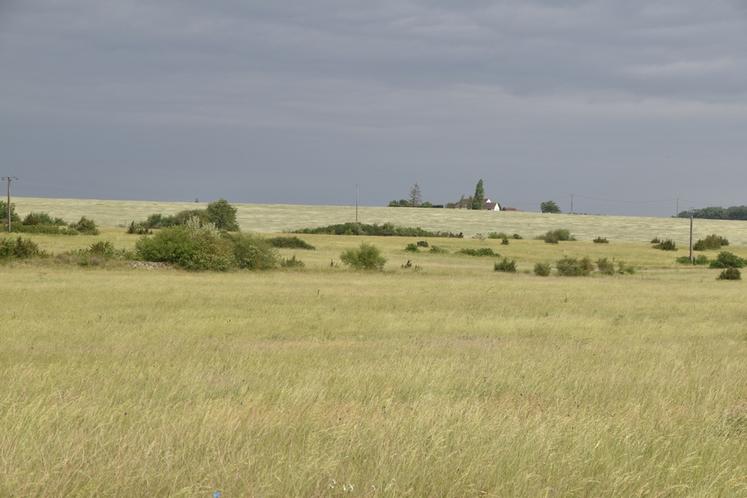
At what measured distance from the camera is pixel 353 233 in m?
98.7

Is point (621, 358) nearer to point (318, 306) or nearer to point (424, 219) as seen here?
point (318, 306)

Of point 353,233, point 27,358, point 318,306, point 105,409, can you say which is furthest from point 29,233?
point 105,409

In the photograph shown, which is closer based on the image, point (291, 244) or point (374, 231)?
point (291, 244)

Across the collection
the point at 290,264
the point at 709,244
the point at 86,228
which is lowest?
the point at 290,264

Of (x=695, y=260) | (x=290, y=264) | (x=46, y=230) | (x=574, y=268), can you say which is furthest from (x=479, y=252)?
(x=46, y=230)

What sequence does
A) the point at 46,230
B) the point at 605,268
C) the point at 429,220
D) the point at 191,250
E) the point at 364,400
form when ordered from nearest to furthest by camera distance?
the point at 364,400
the point at 191,250
the point at 605,268
the point at 46,230
the point at 429,220

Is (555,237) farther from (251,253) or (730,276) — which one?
(251,253)

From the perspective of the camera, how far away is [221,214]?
92.4 m

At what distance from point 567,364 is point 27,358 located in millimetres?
8237

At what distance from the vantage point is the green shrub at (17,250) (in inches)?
1805

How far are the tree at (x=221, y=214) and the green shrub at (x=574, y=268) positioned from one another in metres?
42.7

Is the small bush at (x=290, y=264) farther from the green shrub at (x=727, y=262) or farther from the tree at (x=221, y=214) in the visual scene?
the tree at (x=221, y=214)

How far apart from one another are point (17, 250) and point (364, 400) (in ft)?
138

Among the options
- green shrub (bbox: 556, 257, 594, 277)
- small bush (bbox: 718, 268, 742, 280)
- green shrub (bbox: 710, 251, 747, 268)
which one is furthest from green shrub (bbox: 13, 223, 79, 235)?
green shrub (bbox: 710, 251, 747, 268)
